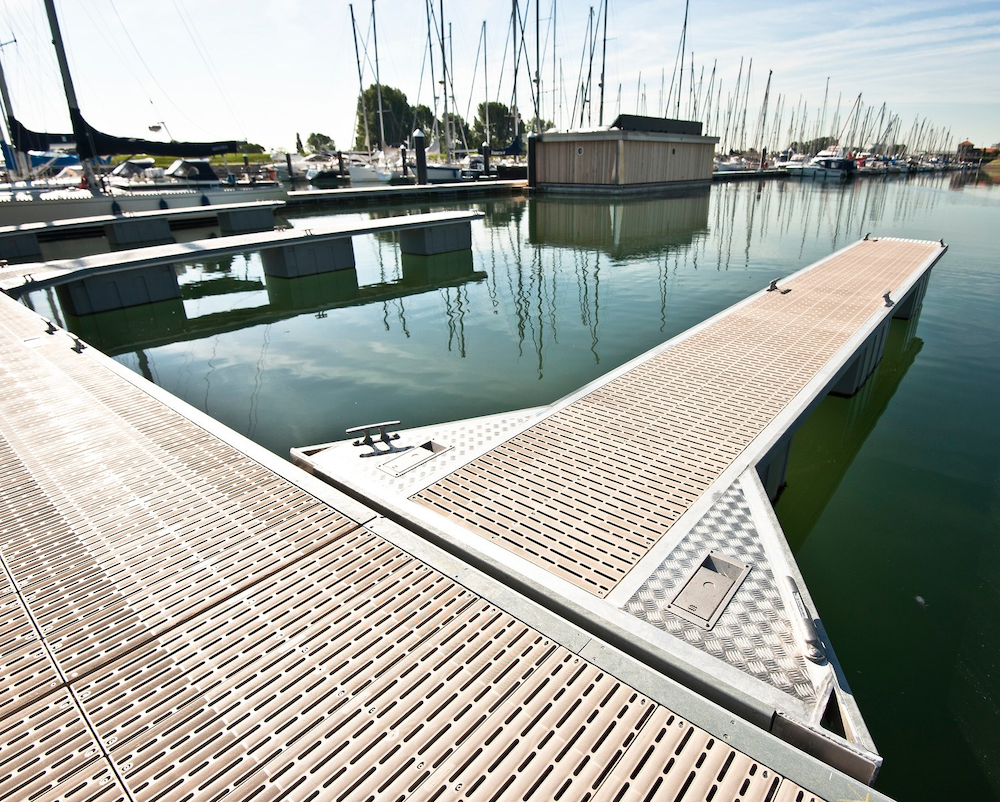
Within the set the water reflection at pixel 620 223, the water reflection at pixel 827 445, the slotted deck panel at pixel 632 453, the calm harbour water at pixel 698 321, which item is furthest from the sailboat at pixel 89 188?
the water reflection at pixel 827 445

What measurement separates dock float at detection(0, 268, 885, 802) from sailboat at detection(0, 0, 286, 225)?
18.9 meters

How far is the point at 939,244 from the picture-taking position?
1309 cm

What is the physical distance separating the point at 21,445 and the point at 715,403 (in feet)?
19.5

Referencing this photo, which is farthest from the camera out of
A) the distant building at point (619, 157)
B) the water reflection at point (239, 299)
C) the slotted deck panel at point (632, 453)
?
the distant building at point (619, 157)

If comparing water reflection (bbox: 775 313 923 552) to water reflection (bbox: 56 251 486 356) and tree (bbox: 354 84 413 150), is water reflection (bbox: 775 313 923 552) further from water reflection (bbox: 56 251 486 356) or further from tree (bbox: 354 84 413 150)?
tree (bbox: 354 84 413 150)

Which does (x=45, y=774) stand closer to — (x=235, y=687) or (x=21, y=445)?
(x=235, y=687)

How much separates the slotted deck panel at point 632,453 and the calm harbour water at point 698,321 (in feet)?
3.25

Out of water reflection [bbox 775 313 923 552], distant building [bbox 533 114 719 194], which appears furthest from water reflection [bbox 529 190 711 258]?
water reflection [bbox 775 313 923 552]

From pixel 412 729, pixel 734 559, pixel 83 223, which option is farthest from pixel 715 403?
pixel 83 223

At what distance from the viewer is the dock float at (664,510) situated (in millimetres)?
2512

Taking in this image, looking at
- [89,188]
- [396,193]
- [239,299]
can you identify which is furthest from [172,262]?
[396,193]

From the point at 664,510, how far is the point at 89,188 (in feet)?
77.9

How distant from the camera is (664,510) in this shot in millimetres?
3680

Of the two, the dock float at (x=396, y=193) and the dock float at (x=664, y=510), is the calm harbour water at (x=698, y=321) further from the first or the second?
the dock float at (x=396, y=193)
